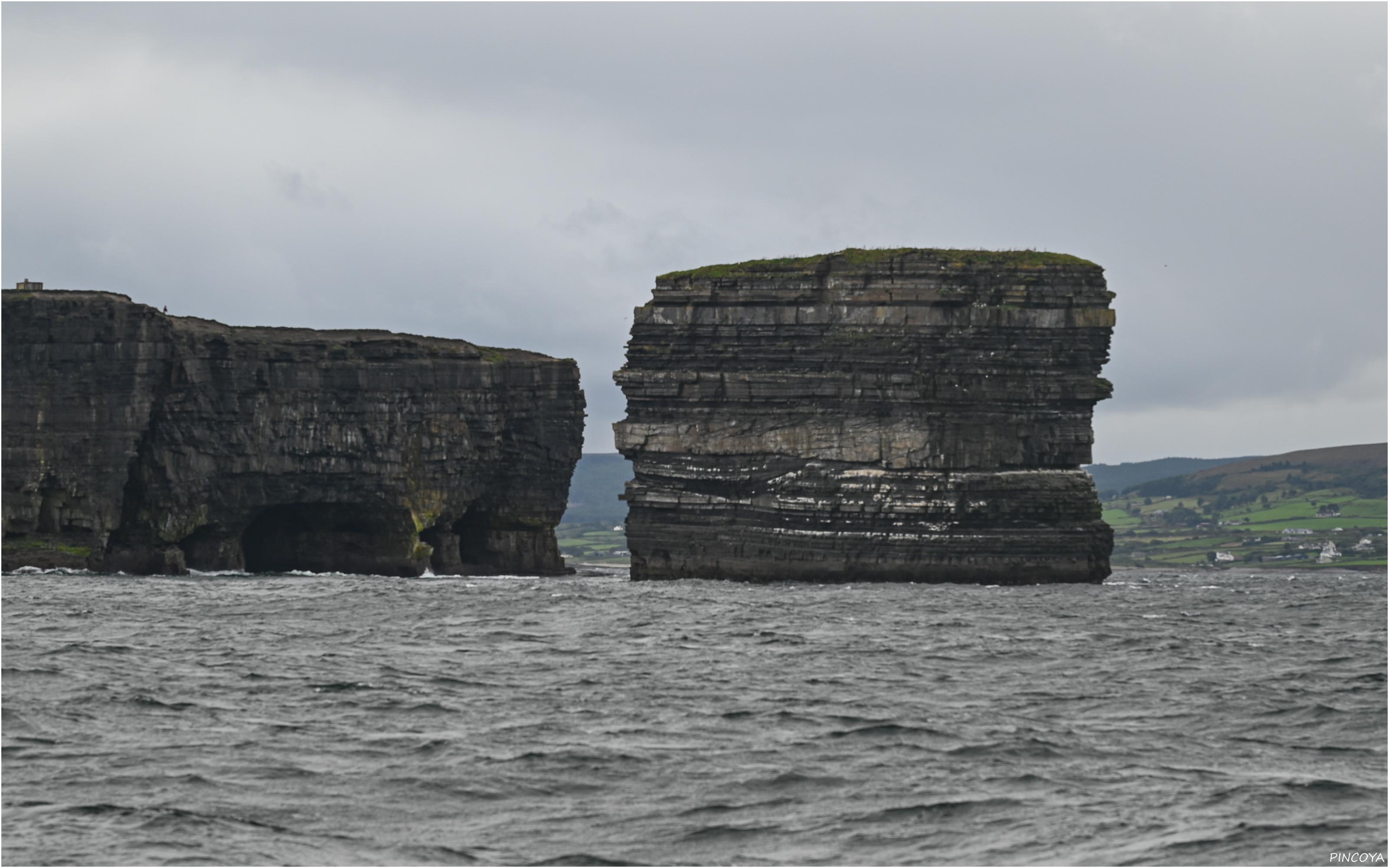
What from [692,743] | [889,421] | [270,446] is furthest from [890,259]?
[692,743]

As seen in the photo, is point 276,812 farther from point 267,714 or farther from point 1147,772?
point 1147,772

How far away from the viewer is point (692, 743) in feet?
112

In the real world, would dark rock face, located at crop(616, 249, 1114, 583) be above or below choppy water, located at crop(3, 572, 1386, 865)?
above

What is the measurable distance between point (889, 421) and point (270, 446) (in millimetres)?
42618

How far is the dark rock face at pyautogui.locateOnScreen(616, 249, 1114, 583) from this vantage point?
9638cm

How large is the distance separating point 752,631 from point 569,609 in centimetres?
1450

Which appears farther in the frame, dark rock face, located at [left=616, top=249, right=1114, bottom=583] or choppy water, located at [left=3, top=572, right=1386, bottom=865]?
dark rock face, located at [left=616, top=249, right=1114, bottom=583]

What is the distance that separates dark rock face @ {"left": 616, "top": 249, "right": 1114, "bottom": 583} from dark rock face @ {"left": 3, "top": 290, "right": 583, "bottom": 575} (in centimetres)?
2971

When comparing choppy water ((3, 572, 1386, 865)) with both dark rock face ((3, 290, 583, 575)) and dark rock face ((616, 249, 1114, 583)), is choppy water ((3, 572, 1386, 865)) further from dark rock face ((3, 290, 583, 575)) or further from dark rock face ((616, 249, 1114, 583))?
dark rock face ((3, 290, 583, 575))

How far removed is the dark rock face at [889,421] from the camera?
3794 inches

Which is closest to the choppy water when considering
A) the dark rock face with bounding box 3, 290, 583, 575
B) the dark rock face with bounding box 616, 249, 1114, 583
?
the dark rock face with bounding box 616, 249, 1114, 583

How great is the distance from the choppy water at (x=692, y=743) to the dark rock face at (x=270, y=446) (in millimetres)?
55027

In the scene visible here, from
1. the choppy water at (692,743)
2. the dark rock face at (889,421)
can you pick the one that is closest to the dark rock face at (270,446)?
the dark rock face at (889,421)

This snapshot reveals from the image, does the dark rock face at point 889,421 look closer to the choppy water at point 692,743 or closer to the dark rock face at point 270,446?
the dark rock face at point 270,446
